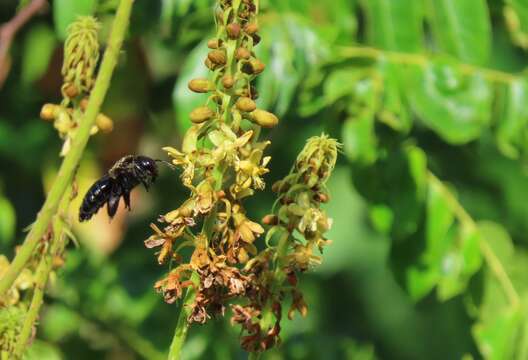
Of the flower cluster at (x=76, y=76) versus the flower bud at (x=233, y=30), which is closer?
the flower bud at (x=233, y=30)

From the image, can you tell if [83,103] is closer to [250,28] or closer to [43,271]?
[43,271]

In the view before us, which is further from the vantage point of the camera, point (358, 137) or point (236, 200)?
point (358, 137)

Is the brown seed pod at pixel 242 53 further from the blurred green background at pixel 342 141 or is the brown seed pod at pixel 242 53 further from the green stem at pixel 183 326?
the blurred green background at pixel 342 141

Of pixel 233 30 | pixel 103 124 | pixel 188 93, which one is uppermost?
pixel 233 30

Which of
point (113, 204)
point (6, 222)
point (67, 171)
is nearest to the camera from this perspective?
point (67, 171)

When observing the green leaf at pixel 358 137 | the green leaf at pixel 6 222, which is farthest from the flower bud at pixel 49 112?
the green leaf at pixel 6 222

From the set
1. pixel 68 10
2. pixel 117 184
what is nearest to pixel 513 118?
pixel 68 10

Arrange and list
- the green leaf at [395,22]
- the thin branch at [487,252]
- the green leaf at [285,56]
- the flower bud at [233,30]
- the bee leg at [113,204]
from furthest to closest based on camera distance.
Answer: the thin branch at [487,252] → the green leaf at [395,22] → the green leaf at [285,56] → the bee leg at [113,204] → the flower bud at [233,30]

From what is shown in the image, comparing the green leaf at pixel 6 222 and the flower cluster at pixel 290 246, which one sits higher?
the flower cluster at pixel 290 246
